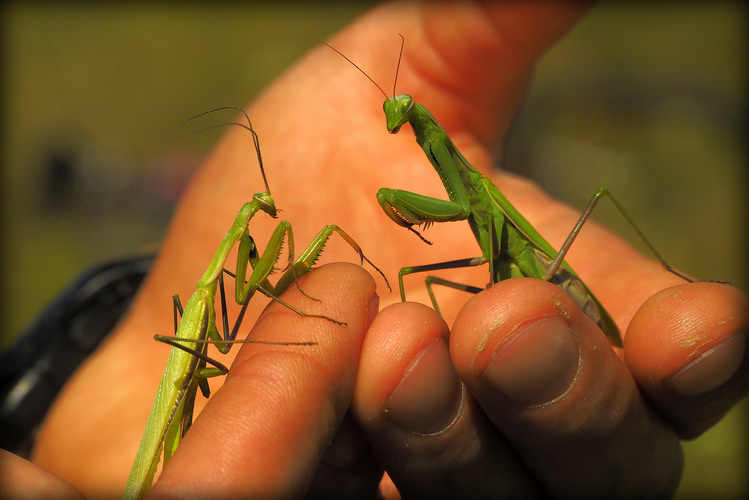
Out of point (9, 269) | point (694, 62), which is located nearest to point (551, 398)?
point (9, 269)

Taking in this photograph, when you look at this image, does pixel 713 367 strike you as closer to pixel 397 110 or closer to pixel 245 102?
pixel 397 110

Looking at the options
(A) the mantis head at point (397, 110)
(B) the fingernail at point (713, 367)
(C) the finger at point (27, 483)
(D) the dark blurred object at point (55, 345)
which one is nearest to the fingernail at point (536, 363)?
(B) the fingernail at point (713, 367)

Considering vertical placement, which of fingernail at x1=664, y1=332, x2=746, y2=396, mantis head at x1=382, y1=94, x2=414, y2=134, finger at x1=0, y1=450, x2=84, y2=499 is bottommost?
finger at x1=0, y1=450, x2=84, y2=499

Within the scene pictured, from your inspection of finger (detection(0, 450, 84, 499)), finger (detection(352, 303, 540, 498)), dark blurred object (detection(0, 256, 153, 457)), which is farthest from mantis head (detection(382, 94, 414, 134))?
dark blurred object (detection(0, 256, 153, 457))

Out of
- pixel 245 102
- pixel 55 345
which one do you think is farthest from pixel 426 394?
pixel 245 102

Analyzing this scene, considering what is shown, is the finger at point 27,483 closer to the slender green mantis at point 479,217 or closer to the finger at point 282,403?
the finger at point 282,403

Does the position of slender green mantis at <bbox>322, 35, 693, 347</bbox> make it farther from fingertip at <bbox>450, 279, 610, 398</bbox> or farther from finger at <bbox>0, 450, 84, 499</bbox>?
finger at <bbox>0, 450, 84, 499</bbox>
